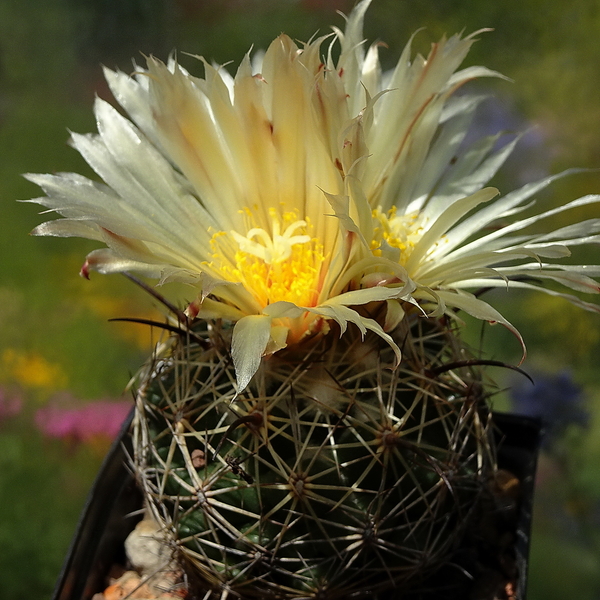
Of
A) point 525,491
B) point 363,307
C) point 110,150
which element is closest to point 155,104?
point 110,150

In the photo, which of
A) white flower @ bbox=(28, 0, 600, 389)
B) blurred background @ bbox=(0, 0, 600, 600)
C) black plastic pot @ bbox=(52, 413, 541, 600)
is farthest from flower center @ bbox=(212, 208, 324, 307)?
blurred background @ bbox=(0, 0, 600, 600)

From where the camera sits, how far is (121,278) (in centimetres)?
111

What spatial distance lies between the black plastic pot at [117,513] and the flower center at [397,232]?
0.15 metres

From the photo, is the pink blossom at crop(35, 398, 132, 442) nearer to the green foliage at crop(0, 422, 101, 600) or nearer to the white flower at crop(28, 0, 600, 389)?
the green foliage at crop(0, 422, 101, 600)

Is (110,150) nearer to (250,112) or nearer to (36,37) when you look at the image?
(250,112)

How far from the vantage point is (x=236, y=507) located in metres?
0.40

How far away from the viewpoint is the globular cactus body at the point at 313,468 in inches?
15.4

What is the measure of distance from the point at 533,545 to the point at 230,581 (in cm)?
70

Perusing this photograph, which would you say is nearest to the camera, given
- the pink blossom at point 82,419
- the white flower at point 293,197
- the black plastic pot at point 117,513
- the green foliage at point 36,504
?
the white flower at point 293,197

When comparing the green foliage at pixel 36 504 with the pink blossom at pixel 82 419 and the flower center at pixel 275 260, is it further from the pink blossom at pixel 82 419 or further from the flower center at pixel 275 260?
the flower center at pixel 275 260

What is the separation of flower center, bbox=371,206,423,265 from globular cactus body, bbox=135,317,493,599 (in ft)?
0.17

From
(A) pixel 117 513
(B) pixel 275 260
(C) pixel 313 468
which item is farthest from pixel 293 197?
(A) pixel 117 513

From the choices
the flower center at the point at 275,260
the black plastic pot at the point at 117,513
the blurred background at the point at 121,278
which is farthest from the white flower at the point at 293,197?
the blurred background at the point at 121,278

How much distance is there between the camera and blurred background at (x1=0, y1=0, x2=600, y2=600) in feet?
3.16
